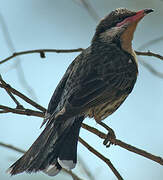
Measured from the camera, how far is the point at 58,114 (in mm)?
5500

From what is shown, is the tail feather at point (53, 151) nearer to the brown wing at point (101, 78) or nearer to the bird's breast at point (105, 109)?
the brown wing at point (101, 78)

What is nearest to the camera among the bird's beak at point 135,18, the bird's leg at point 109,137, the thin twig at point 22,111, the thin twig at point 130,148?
the thin twig at point 130,148

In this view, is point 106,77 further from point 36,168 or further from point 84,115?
point 36,168

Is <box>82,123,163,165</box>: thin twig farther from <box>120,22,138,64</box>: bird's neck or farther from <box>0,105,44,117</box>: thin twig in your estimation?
<box>120,22,138,64</box>: bird's neck

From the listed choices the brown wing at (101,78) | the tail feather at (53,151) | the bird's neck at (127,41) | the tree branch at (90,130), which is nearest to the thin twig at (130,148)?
the tree branch at (90,130)

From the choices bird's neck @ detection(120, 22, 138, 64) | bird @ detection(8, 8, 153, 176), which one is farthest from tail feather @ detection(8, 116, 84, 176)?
bird's neck @ detection(120, 22, 138, 64)

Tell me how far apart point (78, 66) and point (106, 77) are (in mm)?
399

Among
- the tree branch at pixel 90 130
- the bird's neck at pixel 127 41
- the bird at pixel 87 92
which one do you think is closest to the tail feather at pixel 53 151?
the bird at pixel 87 92

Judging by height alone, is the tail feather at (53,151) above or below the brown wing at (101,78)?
below

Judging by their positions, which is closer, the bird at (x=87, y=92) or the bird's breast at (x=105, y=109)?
the bird at (x=87, y=92)

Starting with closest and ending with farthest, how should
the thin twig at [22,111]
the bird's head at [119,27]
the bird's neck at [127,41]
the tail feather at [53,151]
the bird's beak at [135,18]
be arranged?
the tail feather at [53,151] < the thin twig at [22,111] < the bird's beak at [135,18] < the bird's head at [119,27] < the bird's neck at [127,41]

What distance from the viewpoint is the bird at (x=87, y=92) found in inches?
203

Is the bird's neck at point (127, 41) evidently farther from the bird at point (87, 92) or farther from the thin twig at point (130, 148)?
the thin twig at point (130, 148)

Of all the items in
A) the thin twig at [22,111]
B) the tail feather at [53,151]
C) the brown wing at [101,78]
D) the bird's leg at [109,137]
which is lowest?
the bird's leg at [109,137]
